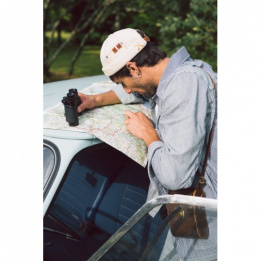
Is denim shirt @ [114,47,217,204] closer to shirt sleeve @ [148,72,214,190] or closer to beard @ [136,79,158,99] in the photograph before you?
shirt sleeve @ [148,72,214,190]

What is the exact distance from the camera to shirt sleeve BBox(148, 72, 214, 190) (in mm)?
1515

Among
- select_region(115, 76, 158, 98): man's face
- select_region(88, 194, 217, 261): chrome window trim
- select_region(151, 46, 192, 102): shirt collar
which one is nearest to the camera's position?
select_region(88, 194, 217, 261): chrome window trim

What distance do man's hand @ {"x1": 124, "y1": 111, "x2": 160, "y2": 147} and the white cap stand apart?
0.98ft

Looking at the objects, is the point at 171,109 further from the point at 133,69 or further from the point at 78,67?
the point at 78,67

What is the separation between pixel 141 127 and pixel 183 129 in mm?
392

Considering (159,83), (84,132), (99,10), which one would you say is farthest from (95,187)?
(99,10)

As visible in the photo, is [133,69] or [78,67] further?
[78,67]

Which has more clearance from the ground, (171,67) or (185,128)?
(171,67)

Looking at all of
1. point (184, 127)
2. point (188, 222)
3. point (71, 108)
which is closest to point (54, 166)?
point (71, 108)

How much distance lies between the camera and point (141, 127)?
6.12 feet

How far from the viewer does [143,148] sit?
1845 mm

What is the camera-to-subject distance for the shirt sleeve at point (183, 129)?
59.6 inches

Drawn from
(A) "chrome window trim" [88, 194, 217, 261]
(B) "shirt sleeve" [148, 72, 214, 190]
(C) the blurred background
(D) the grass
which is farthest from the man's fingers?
(D) the grass

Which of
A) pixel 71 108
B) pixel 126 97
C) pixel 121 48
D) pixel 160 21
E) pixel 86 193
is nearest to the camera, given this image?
pixel 121 48
